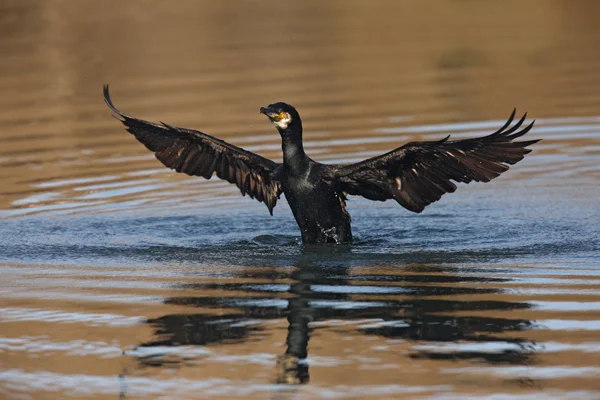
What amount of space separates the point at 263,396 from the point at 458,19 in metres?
20.9

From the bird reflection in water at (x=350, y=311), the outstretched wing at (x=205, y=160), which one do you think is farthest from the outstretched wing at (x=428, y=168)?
the outstretched wing at (x=205, y=160)

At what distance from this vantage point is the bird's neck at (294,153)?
10.5m

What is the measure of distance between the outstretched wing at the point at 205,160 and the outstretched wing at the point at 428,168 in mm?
989

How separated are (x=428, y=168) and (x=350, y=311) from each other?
7.55 feet

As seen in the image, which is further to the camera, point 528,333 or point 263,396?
point 528,333

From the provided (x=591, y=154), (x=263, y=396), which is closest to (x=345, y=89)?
(x=591, y=154)

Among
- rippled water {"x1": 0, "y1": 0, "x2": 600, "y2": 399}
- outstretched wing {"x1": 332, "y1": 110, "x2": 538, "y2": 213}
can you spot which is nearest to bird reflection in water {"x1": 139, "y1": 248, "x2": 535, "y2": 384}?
rippled water {"x1": 0, "y1": 0, "x2": 600, "y2": 399}

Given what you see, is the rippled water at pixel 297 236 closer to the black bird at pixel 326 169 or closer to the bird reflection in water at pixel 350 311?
the bird reflection in water at pixel 350 311

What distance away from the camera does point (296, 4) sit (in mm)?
31281

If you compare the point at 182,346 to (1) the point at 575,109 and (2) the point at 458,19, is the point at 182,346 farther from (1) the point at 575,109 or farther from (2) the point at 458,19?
(2) the point at 458,19

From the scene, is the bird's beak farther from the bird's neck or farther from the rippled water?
the rippled water

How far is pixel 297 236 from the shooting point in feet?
38.3

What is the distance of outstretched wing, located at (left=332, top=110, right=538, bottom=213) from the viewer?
9.71 m

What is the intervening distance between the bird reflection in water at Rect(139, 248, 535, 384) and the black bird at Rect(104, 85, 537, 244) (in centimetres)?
82
